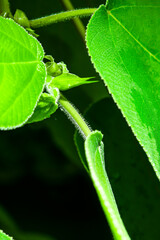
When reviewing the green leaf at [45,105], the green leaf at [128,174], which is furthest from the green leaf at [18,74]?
the green leaf at [128,174]

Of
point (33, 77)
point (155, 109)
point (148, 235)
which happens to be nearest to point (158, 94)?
point (155, 109)

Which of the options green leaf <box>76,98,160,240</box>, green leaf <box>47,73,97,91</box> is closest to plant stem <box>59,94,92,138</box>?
green leaf <box>47,73,97,91</box>

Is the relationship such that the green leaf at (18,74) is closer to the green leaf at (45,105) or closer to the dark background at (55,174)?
the green leaf at (45,105)

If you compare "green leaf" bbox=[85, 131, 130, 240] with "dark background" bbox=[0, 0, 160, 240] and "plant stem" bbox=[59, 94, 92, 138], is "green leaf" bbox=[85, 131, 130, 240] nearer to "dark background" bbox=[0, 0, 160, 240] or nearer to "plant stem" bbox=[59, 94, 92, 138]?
"plant stem" bbox=[59, 94, 92, 138]

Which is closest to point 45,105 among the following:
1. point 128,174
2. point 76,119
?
point 76,119

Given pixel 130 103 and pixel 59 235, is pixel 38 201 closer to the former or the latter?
pixel 59 235

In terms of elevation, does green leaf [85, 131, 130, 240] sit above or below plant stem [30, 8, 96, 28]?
below
